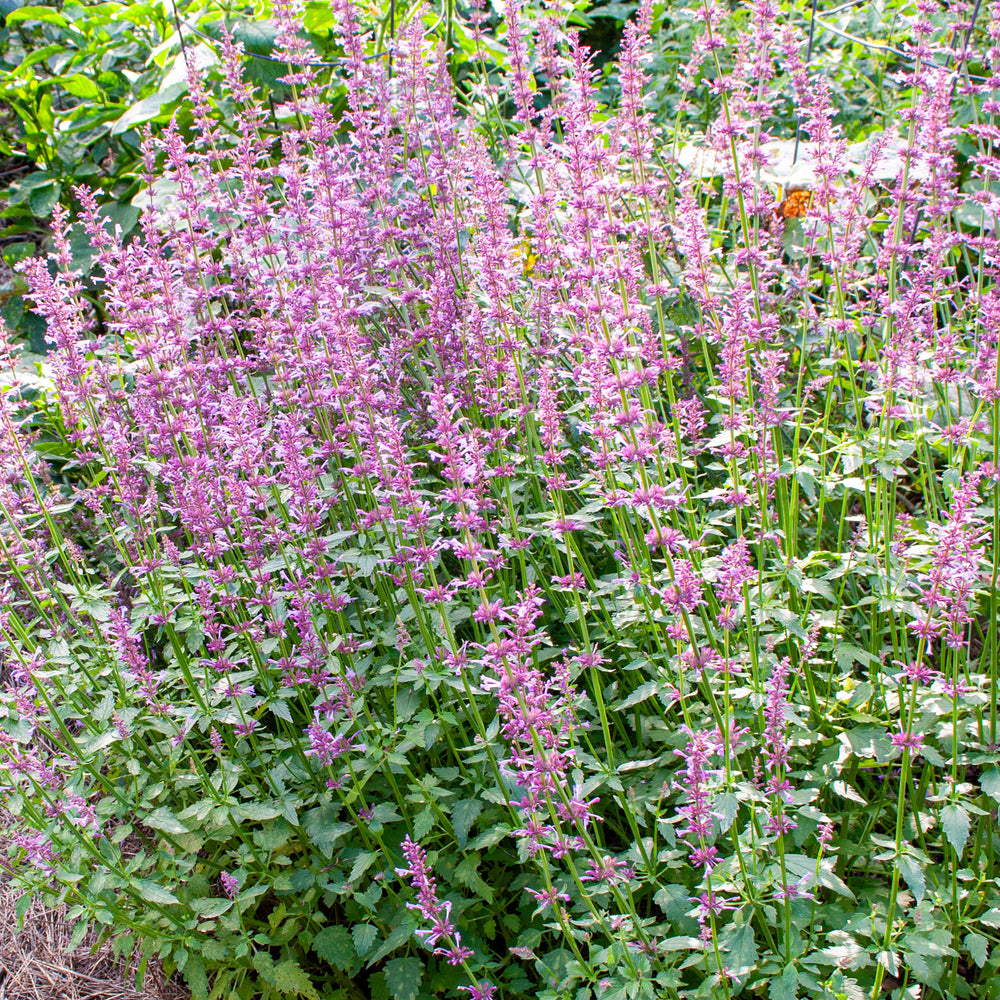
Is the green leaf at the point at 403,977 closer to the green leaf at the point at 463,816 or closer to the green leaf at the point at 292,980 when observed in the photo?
the green leaf at the point at 292,980

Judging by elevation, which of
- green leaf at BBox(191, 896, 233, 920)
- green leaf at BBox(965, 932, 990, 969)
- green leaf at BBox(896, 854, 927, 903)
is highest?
green leaf at BBox(896, 854, 927, 903)

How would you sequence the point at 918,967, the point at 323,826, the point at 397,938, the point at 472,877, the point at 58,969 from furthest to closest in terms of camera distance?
the point at 58,969
the point at 323,826
the point at 472,877
the point at 397,938
the point at 918,967

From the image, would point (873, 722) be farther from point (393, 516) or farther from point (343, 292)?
point (343, 292)

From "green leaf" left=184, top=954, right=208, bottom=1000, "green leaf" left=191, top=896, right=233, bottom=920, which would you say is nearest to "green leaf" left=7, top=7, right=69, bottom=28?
"green leaf" left=191, top=896, right=233, bottom=920

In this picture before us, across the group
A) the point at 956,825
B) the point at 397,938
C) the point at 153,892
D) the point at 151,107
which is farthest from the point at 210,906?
the point at 151,107

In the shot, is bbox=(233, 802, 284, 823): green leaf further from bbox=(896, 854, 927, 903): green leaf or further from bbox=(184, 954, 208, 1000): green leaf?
bbox=(896, 854, 927, 903): green leaf

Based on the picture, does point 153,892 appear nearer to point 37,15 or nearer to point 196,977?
point 196,977

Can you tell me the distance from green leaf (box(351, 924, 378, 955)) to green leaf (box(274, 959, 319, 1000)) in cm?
24

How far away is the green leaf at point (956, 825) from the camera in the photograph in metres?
2.26

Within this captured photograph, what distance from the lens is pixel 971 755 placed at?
8.23 ft

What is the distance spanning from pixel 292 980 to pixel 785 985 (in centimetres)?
149

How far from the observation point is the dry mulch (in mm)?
3365

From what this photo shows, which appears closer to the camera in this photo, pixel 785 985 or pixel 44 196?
pixel 785 985

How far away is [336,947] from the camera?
9.29ft
